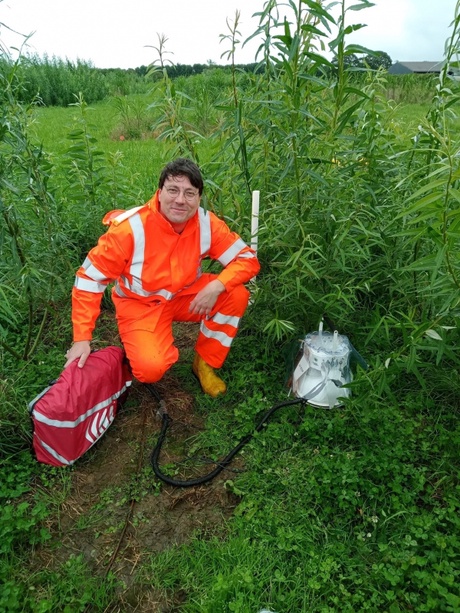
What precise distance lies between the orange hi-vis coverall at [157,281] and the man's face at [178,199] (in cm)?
5

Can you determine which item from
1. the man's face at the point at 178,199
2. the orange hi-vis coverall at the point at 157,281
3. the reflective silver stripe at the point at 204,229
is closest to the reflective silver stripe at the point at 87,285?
the orange hi-vis coverall at the point at 157,281

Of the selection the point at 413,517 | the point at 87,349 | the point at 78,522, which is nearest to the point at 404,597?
the point at 413,517

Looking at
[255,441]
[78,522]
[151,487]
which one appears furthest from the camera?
[255,441]

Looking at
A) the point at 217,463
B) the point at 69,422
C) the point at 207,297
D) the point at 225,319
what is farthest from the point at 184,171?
the point at 217,463

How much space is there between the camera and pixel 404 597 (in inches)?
69.6

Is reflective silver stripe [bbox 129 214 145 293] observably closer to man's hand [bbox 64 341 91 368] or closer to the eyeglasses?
the eyeglasses

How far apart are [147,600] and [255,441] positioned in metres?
0.85

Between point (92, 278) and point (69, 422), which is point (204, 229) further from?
point (69, 422)

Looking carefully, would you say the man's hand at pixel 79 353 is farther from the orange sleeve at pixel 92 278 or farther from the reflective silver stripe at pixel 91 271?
the reflective silver stripe at pixel 91 271

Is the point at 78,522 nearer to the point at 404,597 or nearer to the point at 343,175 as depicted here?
the point at 404,597

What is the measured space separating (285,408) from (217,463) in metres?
0.48

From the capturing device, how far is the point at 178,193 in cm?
231

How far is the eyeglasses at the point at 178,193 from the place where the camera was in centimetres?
232

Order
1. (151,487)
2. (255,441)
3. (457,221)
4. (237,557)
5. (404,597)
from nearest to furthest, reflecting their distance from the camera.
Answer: (457,221) → (404,597) → (237,557) → (151,487) → (255,441)
